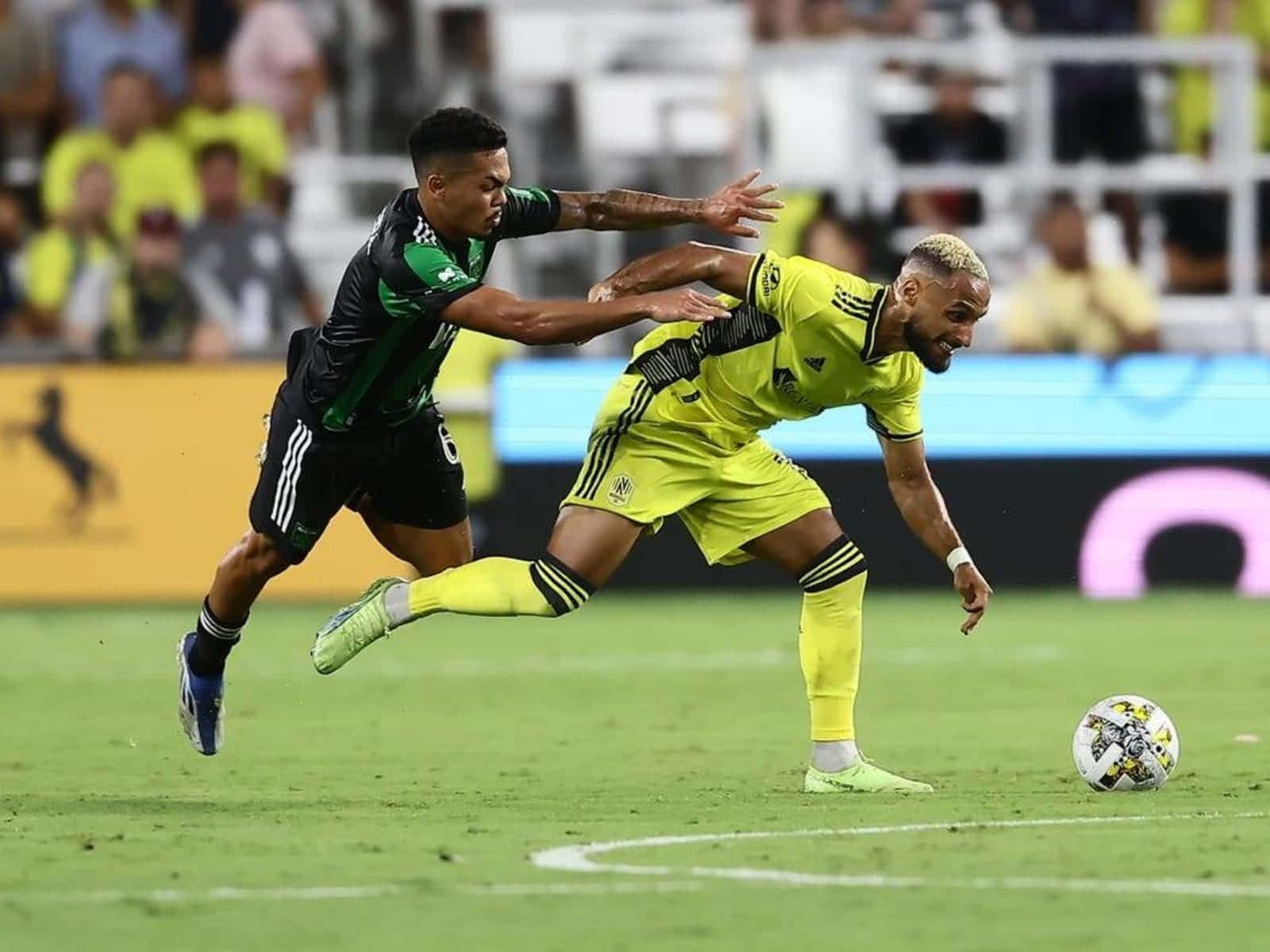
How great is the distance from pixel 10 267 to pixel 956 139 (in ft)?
20.8

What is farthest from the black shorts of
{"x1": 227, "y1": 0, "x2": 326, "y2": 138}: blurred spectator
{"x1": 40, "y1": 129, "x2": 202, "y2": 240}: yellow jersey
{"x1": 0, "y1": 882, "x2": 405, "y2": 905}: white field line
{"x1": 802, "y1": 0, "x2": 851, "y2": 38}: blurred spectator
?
{"x1": 802, "y1": 0, "x2": 851, "y2": 38}: blurred spectator

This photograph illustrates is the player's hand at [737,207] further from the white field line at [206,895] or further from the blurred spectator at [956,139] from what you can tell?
the blurred spectator at [956,139]

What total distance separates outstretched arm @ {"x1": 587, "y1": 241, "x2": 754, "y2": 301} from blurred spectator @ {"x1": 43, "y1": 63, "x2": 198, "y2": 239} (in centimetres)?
983

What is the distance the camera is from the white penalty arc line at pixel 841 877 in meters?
6.10

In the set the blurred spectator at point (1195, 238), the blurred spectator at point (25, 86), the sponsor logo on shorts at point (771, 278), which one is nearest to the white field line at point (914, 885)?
the sponsor logo on shorts at point (771, 278)

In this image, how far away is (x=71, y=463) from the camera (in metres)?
15.8

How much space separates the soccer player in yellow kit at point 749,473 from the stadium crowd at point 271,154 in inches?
307

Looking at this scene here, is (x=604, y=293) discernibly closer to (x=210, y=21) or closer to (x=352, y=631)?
(x=352, y=631)

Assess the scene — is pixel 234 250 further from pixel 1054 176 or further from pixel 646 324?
pixel 1054 176

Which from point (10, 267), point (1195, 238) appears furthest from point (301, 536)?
point (1195, 238)

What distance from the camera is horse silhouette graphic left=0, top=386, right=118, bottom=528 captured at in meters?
15.8

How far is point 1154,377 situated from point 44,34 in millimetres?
8136

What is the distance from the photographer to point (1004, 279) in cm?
1748

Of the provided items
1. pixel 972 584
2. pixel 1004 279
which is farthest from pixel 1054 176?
pixel 972 584
